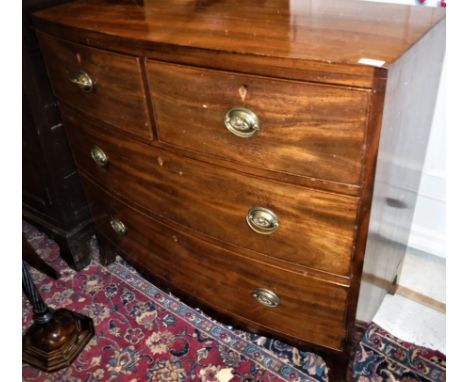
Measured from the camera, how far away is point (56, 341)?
55.1 inches

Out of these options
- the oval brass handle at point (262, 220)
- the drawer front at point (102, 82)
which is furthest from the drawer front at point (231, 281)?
the drawer front at point (102, 82)

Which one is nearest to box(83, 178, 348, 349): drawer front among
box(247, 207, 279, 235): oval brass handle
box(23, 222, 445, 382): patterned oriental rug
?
box(247, 207, 279, 235): oval brass handle

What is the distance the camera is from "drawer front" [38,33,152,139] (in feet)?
3.27

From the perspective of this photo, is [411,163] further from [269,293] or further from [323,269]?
[269,293]

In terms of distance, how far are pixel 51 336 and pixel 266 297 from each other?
0.77 m

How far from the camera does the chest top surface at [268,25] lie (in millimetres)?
769

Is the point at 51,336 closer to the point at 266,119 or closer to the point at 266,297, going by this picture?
the point at 266,297

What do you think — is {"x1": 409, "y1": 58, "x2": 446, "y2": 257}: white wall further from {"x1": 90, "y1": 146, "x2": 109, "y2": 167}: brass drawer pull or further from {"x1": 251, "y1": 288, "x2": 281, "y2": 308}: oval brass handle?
{"x1": 90, "y1": 146, "x2": 109, "y2": 167}: brass drawer pull

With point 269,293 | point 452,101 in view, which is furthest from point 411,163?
point 269,293

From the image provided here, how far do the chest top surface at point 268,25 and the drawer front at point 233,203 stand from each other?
0.27 m

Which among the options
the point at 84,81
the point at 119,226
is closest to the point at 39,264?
the point at 119,226

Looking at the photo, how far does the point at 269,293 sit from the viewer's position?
1.08 metres

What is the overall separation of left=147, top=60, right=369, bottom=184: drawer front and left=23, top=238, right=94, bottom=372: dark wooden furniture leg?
2.58 ft

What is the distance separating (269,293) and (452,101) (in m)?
0.73
